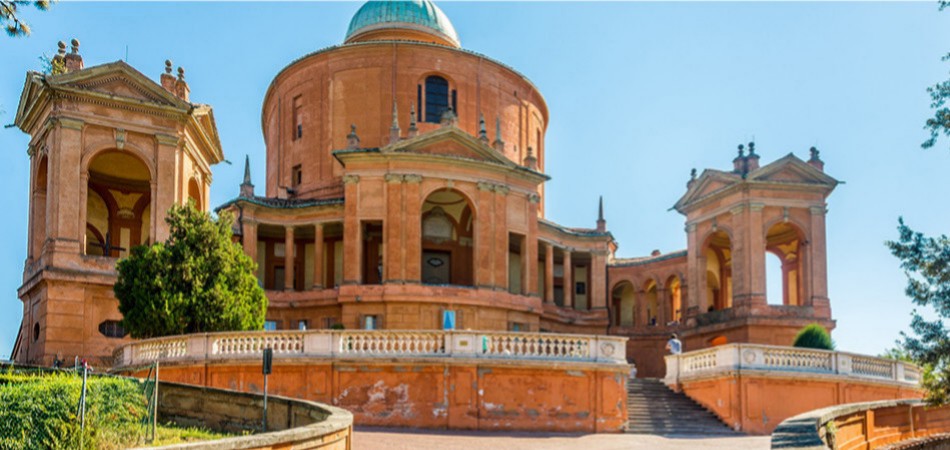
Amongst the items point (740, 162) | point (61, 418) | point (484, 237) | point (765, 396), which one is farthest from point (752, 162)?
point (61, 418)

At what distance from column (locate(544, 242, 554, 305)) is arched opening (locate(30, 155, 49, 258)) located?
2220cm

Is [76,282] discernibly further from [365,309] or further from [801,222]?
[801,222]

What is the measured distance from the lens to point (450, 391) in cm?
2475

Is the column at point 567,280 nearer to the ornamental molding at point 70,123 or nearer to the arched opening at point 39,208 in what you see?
the ornamental molding at point 70,123

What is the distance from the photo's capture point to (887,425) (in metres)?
23.3

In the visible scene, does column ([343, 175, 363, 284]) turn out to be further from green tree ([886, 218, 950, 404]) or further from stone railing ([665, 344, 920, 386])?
green tree ([886, 218, 950, 404])

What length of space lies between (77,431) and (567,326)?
37.2 meters

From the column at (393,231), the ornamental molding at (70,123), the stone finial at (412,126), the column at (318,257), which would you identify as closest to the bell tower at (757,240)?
the stone finial at (412,126)

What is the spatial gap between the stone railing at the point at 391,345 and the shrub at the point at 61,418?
11.0 metres

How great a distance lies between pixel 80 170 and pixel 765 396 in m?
23.6

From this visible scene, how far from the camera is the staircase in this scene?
25844 mm

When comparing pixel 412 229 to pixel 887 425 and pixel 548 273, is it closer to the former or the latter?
pixel 548 273

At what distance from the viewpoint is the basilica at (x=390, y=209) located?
112 feet

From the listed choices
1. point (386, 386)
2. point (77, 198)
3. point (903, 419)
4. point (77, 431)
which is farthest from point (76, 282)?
point (903, 419)
